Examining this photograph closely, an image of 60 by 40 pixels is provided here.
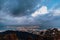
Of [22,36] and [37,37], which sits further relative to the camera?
[37,37]

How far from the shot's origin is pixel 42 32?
60.4 feet

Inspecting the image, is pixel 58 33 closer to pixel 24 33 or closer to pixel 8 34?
pixel 24 33

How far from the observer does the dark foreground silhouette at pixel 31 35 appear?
16.8m

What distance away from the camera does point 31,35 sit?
17.8 metres

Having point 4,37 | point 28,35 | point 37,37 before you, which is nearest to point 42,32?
point 37,37

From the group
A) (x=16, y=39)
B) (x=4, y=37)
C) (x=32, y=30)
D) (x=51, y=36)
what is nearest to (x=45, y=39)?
(x=51, y=36)

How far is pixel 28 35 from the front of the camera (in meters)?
17.4

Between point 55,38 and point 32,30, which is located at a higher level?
point 32,30

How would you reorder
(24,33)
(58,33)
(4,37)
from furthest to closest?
(58,33)
(24,33)
(4,37)

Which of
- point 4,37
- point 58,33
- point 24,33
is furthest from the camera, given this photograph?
point 58,33

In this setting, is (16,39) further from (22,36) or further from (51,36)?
(51,36)

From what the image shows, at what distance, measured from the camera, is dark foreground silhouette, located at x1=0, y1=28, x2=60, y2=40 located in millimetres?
16841

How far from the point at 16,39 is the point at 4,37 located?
1.48 m

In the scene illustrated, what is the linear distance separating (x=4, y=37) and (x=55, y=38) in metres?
6.46
